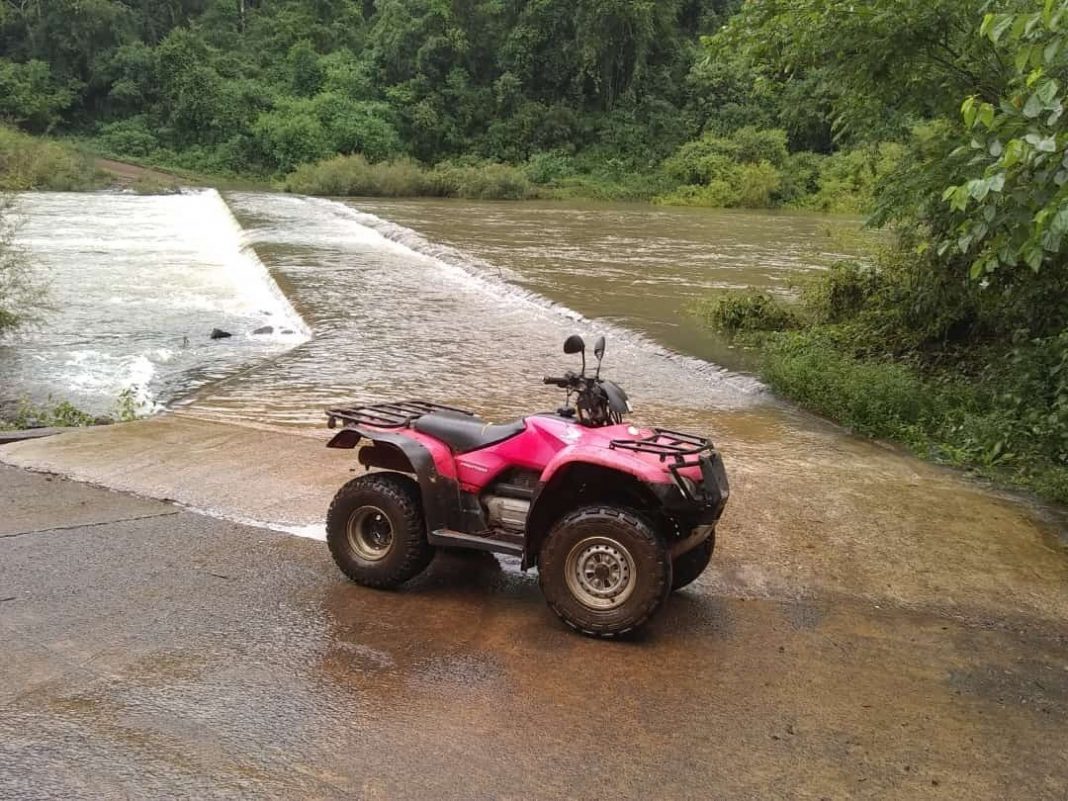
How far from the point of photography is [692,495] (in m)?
4.27

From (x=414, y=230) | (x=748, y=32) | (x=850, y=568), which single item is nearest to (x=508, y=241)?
(x=414, y=230)

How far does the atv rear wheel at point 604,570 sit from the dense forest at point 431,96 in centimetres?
5456

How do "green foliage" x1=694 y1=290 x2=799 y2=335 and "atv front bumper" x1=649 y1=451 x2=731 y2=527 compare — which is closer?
"atv front bumper" x1=649 y1=451 x2=731 y2=527

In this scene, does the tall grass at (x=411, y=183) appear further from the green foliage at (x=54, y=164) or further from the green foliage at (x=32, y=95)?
the green foliage at (x=32, y=95)

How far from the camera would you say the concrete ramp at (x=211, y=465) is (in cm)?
636

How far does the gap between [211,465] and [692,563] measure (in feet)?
13.4

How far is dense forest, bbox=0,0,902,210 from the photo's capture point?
62281mm

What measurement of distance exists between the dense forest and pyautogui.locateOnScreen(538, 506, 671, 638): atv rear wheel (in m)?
54.6

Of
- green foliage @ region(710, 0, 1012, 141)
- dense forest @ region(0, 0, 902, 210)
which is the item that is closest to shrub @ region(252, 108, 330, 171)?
dense forest @ region(0, 0, 902, 210)

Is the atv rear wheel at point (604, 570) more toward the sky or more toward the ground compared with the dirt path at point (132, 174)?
more toward the ground

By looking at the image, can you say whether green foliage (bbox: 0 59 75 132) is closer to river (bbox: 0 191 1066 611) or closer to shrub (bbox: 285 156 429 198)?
shrub (bbox: 285 156 429 198)

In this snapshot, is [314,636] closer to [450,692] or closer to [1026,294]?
[450,692]

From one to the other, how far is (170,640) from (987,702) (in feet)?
11.9

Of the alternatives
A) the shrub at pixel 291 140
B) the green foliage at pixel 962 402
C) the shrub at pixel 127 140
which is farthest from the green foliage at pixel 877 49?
the shrub at pixel 127 140
